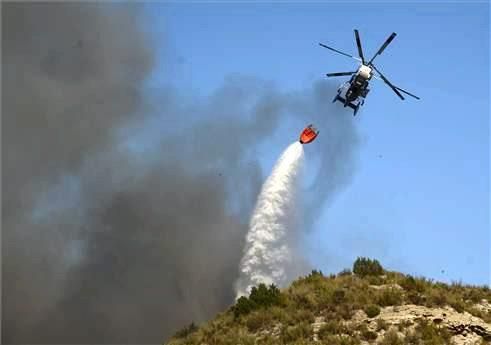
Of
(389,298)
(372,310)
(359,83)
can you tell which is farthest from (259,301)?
(359,83)

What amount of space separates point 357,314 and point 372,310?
0.84m

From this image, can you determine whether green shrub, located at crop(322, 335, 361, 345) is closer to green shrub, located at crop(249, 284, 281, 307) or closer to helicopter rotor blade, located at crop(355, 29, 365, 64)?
green shrub, located at crop(249, 284, 281, 307)

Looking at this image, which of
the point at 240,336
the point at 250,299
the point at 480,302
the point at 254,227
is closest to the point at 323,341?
the point at 240,336

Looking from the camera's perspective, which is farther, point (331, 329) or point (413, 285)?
point (413, 285)

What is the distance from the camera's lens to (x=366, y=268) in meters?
44.7

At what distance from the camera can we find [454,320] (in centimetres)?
3431

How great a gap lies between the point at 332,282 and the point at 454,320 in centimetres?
909

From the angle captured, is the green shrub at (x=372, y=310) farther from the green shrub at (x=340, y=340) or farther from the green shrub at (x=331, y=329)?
the green shrub at (x=340, y=340)

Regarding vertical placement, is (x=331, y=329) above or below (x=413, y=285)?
below

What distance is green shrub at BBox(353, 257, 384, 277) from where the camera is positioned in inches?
1740

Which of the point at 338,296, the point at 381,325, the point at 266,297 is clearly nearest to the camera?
the point at 381,325

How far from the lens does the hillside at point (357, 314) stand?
33.1 meters

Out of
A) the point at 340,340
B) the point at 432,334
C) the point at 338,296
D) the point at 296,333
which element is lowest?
the point at 432,334

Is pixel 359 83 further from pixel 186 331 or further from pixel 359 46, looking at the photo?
pixel 186 331
